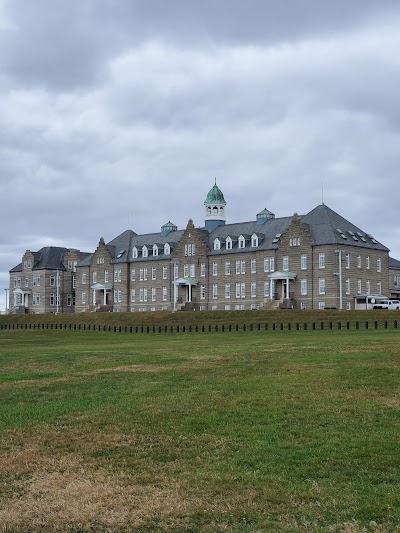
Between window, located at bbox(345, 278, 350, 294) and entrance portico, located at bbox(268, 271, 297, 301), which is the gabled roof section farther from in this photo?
entrance portico, located at bbox(268, 271, 297, 301)

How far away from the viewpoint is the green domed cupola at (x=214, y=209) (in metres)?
121

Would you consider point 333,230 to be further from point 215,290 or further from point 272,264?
point 215,290

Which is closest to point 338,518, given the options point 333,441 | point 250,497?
point 250,497

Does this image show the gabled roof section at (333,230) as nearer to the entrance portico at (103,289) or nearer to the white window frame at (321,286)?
the white window frame at (321,286)

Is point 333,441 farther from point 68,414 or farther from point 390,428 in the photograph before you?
point 68,414

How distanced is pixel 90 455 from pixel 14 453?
1.56m

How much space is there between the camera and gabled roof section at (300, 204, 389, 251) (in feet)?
315

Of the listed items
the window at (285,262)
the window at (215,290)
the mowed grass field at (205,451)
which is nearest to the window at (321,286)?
the window at (285,262)

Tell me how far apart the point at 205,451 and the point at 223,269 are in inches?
3738

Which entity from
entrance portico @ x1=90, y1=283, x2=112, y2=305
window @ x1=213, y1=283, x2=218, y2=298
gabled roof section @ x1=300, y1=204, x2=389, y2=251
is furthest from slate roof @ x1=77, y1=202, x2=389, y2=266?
window @ x1=213, y1=283, x2=218, y2=298

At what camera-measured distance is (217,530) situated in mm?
10305

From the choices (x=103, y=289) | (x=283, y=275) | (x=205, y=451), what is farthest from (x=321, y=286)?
(x=205, y=451)

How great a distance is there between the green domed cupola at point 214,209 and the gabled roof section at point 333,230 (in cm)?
2130

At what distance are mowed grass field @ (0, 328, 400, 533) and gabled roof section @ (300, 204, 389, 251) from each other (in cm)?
7143
